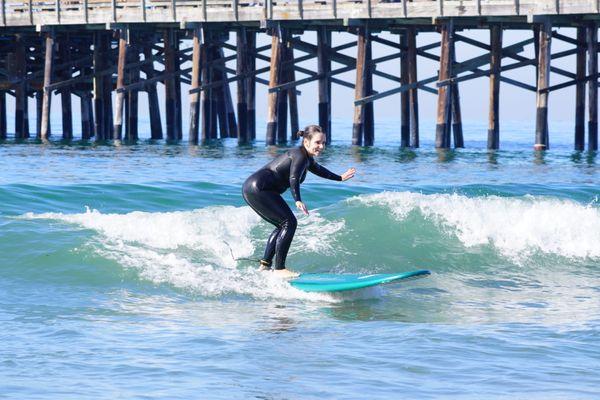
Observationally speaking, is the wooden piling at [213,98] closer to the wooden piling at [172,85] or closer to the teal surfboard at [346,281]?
the wooden piling at [172,85]

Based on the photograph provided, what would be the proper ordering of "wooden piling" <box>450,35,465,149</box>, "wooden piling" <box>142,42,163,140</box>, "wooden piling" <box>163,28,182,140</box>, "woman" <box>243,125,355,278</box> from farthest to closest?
"wooden piling" <box>142,42,163,140</box> < "wooden piling" <box>163,28,182,140</box> < "wooden piling" <box>450,35,465,149</box> < "woman" <box>243,125,355,278</box>

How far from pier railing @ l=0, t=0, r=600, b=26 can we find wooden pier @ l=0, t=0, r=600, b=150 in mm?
29

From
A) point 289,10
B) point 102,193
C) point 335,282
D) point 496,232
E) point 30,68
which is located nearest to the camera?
point 335,282

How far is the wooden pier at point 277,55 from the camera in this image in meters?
27.1

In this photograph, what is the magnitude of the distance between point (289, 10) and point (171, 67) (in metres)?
4.62

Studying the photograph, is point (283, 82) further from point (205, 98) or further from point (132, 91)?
point (132, 91)

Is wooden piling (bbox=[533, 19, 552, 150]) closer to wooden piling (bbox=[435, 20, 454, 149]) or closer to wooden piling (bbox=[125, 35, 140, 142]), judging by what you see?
wooden piling (bbox=[435, 20, 454, 149])

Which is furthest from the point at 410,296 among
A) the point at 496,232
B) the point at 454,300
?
the point at 496,232

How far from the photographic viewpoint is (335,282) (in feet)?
35.2

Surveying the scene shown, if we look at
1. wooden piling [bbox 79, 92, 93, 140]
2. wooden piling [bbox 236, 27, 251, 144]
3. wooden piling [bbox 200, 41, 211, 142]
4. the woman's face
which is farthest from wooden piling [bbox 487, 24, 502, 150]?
the woman's face

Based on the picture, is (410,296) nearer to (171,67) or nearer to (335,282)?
(335,282)

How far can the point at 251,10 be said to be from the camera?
97.2 ft

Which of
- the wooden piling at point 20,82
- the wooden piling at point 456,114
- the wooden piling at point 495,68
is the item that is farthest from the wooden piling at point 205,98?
the wooden piling at point 495,68

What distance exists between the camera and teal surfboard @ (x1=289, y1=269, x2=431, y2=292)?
1040cm
